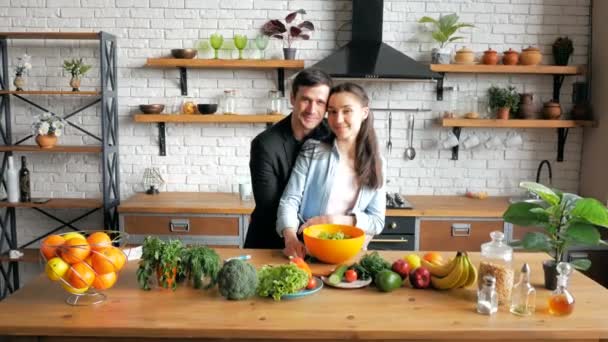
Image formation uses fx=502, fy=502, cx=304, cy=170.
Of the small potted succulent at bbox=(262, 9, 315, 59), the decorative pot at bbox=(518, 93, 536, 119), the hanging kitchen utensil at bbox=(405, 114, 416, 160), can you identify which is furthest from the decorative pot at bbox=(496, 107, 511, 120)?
the small potted succulent at bbox=(262, 9, 315, 59)

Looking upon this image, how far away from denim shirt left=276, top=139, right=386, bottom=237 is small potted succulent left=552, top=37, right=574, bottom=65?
8.25 ft

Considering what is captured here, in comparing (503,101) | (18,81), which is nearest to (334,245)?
(503,101)

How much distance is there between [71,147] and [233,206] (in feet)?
4.40

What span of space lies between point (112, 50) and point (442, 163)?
2.74 metres

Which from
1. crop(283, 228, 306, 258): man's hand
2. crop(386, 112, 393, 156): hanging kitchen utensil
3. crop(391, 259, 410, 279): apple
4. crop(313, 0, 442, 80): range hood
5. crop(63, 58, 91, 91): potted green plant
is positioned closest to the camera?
crop(391, 259, 410, 279): apple

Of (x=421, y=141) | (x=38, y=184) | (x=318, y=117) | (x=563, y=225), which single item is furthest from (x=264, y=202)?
(x=38, y=184)

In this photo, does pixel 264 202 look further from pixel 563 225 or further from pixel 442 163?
pixel 442 163

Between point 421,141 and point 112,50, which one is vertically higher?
point 112,50

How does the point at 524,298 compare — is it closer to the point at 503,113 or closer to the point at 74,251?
the point at 74,251

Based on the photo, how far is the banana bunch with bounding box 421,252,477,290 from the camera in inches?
64.3

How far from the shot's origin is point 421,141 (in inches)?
161

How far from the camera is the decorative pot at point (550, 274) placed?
1.69 meters

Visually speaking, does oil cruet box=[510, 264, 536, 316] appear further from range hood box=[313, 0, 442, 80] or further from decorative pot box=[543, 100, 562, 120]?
decorative pot box=[543, 100, 562, 120]

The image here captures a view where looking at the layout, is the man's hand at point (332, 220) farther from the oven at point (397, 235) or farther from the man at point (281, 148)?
the oven at point (397, 235)
